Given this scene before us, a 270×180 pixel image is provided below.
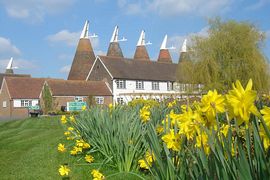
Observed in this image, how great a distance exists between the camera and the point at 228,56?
31875 mm

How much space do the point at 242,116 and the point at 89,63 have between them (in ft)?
200

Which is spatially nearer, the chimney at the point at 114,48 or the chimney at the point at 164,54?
the chimney at the point at 114,48

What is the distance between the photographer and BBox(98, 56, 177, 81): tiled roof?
52906mm

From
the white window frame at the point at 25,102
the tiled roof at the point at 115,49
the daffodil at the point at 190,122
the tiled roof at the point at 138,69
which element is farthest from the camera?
the tiled roof at the point at 115,49

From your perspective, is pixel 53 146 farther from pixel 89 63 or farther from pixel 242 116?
pixel 89 63

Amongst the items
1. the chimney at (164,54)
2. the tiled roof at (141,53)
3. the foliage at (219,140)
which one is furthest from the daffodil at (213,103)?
the chimney at (164,54)

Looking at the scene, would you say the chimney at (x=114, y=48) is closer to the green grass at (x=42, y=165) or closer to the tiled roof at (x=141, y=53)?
the tiled roof at (x=141, y=53)

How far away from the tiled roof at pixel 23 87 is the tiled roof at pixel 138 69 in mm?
10564

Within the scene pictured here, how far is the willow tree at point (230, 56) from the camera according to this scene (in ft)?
103

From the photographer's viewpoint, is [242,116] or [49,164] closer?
[242,116]

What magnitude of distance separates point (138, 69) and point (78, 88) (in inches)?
416

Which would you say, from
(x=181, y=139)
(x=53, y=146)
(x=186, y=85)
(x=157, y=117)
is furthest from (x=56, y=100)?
(x=181, y=139)

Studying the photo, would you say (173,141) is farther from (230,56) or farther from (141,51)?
(141,51)

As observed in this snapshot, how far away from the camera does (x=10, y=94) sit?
159 feet
